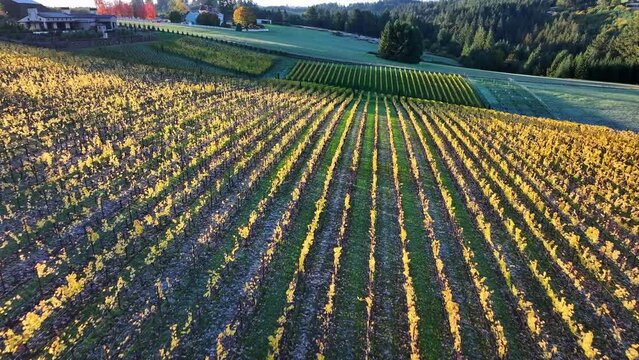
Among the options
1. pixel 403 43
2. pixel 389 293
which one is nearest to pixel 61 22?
pixel 403 43

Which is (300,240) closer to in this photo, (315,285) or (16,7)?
(315,285)

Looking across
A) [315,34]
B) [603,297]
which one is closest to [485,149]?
[603,297]

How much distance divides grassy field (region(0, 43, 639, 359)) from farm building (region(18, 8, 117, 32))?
1726 inches

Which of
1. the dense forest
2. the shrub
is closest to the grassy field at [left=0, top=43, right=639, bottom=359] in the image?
the shrub

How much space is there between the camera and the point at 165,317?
13.3m

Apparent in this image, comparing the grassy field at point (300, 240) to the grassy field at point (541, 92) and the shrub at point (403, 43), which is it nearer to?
the grassy field at point (541, 92)

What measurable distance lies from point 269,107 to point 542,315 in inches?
1314

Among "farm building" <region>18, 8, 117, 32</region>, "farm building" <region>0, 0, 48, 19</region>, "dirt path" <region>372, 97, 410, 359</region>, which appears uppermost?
"farm building" <region>0, 0, 48, 19</region>

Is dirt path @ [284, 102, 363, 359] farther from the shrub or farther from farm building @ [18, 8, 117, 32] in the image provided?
the shrub

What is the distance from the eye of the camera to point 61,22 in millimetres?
73938

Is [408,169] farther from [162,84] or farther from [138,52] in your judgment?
[138,52]

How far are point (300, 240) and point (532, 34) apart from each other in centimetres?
14728

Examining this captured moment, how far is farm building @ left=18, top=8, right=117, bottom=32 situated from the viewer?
6975 centimetres

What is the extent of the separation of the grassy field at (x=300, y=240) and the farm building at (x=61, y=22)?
144 ft
